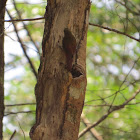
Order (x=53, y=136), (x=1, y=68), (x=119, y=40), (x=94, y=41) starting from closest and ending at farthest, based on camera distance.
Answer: (x=53, y=136) → (x=1, y=68) → (x=94, y=41) → (x=119, y=40)

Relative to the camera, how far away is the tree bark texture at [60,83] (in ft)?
3.74

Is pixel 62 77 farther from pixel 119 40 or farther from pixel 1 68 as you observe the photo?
pixel 119 40

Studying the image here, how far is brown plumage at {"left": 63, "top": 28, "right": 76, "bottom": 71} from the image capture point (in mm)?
1047

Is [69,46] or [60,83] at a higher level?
[69,46]

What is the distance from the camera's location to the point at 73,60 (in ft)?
4.09

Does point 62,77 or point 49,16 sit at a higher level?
point 49,16

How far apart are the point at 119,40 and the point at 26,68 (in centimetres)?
196

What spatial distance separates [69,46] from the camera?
112 cm

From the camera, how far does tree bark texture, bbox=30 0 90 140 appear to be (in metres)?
1.14

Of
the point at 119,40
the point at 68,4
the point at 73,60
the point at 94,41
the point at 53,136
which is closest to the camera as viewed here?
the point at 53,136

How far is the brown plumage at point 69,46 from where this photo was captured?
41.2 inches

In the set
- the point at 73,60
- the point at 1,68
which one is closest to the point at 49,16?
the point at 73,60

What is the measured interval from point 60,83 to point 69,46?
0.17 meters

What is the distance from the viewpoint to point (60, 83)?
119 centimetres
